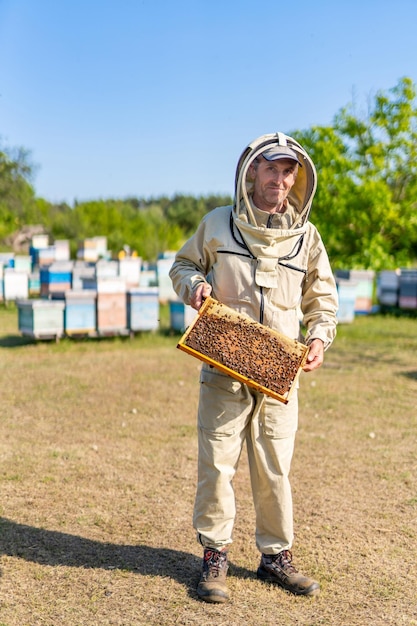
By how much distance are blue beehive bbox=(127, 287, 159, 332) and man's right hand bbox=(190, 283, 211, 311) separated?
7837 millimetres

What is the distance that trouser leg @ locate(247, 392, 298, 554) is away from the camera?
10.1ft

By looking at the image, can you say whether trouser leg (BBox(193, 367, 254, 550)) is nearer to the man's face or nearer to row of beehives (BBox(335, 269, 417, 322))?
the man's face

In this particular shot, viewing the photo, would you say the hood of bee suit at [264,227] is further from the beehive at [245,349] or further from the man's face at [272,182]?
the beehive at [245,349]

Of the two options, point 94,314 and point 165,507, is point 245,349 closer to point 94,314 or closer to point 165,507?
point 165,507

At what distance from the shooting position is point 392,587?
3193mm

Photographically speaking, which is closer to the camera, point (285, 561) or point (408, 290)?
point (285, 561)

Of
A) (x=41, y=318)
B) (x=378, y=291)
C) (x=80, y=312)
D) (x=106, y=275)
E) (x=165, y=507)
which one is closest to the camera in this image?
(x=165, y=507)

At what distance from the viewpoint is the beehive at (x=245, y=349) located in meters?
2.84

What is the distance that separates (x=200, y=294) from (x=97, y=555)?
1540mm

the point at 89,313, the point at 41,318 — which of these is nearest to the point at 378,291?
the point at 89,313

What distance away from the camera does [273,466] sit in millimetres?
3117

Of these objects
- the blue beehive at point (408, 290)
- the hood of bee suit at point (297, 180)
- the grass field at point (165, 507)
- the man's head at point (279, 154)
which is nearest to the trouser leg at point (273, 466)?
the grass field at point (165, 507)

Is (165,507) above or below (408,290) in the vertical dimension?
below

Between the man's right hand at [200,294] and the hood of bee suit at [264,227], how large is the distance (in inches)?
9.1
